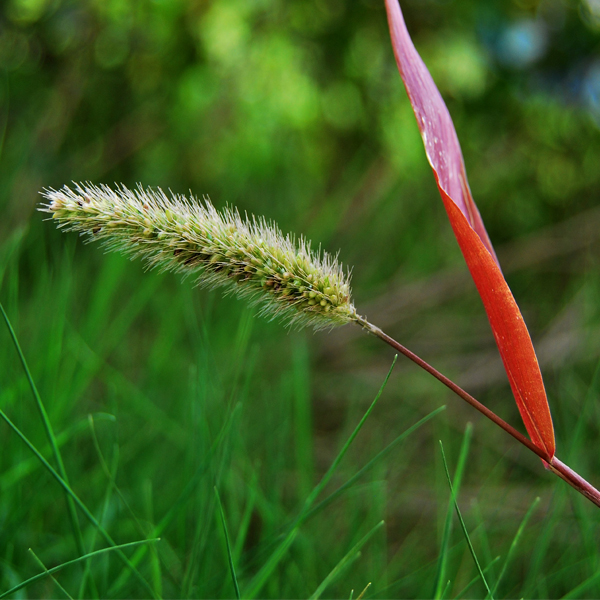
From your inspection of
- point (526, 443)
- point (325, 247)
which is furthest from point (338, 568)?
point (325, 247)

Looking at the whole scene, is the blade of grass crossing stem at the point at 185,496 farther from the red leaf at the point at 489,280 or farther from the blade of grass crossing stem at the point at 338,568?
the red leaf at the point at 489,280

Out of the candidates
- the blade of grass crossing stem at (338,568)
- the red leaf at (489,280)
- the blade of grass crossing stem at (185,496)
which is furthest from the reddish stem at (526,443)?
the blade of grass crossing stem at (185,496)

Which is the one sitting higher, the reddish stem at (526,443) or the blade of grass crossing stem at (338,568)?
the reddish stem at (526,443)

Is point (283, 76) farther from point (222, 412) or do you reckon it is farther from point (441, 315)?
point (222, 412)

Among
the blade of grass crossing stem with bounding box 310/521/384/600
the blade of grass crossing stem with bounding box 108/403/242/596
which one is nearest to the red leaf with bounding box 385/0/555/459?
the blade of grass crossing stem with bounding box 310/521/384/600

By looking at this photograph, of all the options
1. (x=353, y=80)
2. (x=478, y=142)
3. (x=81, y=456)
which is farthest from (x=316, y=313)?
(x=478, y=142)

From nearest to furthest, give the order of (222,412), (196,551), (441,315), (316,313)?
(316,313) → (196,551) → (222,412) → (441,315)

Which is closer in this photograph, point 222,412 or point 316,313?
point 316,313
